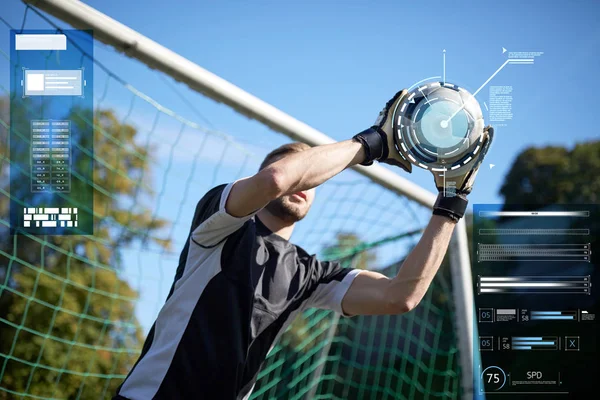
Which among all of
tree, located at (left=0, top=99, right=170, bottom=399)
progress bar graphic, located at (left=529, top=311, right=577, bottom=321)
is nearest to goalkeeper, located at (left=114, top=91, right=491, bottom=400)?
progress bar graphic, located at (left=529, top=311, right=577, bottom=321)

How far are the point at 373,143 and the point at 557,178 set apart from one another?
272 inches

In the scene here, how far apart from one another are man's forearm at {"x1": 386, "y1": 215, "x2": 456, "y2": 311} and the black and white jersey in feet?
1.26

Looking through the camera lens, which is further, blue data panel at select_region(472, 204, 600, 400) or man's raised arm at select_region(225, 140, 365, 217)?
blue data panel at select_region(472, 204, 600, 400)

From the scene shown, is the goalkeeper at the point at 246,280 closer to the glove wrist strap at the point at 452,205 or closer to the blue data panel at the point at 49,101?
the glove wrist strap at the point at 452,205

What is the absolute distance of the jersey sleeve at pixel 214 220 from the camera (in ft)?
5.69

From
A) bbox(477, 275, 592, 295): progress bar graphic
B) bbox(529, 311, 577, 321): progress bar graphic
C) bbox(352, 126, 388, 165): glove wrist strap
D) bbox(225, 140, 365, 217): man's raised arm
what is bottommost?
bbox(529, 311, 577, 321): progress bar graphic

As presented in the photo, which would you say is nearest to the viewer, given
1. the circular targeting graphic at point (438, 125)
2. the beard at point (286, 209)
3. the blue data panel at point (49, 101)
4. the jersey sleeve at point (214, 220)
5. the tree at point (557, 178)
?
the circular targeting graphic at point (438, 125)

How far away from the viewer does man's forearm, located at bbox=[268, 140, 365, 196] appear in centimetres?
161

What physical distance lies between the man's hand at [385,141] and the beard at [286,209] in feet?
1.57

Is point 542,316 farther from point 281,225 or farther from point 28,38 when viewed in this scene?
point 28,38

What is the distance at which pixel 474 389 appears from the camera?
123 inches

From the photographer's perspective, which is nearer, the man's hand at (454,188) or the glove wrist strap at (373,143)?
the glove wrist strap at (373,143)

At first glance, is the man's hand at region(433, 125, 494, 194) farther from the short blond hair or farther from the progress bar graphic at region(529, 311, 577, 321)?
the progress bar graphic at region(529, 311, 577, 321)

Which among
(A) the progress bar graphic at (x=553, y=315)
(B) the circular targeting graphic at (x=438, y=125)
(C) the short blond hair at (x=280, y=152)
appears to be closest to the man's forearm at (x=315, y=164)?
(B) the circular targeting graphic at (x=438, y=125)
